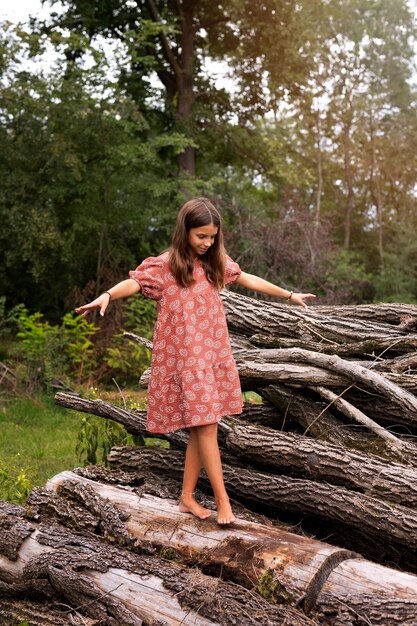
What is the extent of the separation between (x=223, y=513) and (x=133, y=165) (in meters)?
11.4

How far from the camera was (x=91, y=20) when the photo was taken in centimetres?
1558

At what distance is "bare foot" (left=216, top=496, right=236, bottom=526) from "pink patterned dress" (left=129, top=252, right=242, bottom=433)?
1.52ft

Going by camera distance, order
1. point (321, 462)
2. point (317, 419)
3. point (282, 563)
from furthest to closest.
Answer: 1. point (317, 419)
2. point (321, 462)
3. point (282, 563)

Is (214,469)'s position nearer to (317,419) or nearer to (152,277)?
(152,277)

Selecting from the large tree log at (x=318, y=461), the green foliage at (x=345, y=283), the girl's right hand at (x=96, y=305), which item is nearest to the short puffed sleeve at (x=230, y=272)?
the girl's right hand at (x=96, y=305)

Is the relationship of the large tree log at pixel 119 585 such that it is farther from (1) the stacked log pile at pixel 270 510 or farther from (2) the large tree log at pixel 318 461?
(2) the large tree log at pixel 318 461

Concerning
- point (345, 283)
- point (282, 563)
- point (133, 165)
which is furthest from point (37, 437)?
point (345, 283)

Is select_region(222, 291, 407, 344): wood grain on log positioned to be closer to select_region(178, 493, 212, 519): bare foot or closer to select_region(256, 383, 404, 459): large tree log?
select_region(256, 383, 404, 459): large tree log

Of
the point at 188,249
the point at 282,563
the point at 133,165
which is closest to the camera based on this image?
the point at 282,563

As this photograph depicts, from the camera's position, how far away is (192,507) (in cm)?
462

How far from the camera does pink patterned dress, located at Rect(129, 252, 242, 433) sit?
448cm

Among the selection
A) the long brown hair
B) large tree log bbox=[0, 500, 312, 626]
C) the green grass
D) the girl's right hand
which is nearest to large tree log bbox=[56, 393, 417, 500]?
large tree log bbox=[0, 500, 312, 626]

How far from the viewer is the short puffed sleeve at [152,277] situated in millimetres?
4590

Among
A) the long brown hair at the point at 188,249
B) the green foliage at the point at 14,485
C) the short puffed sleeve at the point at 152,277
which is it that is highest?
the long brown hair at the point at 188,249
